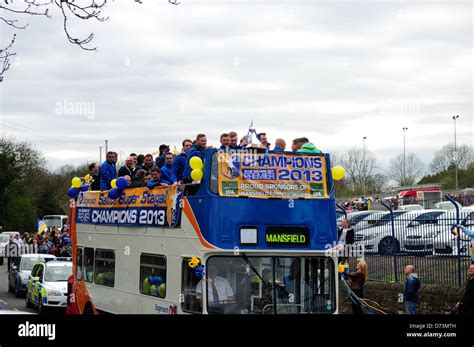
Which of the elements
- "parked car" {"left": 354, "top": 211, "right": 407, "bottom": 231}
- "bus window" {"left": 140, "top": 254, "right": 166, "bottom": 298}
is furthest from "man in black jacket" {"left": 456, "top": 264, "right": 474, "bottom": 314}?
"parked car" {"left": 354, "top": 211, "right": 407, "bottom": 231}

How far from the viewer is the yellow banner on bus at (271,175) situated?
11570 millimetres

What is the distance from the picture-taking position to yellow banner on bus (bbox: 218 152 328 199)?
456 inches

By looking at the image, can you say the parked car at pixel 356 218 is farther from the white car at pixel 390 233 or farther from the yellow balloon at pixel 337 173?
the yellow balloon at pixel 337 173

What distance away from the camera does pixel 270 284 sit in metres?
11.1

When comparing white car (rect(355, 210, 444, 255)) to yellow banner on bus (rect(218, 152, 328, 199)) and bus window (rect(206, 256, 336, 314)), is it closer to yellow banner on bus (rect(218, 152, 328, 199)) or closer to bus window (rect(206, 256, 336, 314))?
yellow banner on bus (rect(218, 152, 328, 199))

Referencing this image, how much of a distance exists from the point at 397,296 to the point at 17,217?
194 ft

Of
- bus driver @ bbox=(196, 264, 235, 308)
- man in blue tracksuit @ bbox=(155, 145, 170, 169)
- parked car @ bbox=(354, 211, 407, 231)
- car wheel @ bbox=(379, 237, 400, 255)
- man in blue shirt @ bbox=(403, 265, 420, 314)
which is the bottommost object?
man in blue shirt @ bbox=(403, 265, 420, 314)

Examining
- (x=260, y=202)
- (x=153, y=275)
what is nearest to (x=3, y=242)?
(x=153, y=275)

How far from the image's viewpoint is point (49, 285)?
2297cm

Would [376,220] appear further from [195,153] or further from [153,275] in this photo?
[153,275]

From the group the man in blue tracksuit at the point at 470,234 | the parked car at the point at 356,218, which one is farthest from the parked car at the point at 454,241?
the parked car at the point at 356,218

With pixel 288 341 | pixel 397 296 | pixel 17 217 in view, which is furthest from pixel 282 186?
pixel 17 217

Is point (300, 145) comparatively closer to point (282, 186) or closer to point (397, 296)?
point (282, 186)

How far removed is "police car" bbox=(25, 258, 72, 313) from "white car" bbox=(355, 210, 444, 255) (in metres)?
8.48
